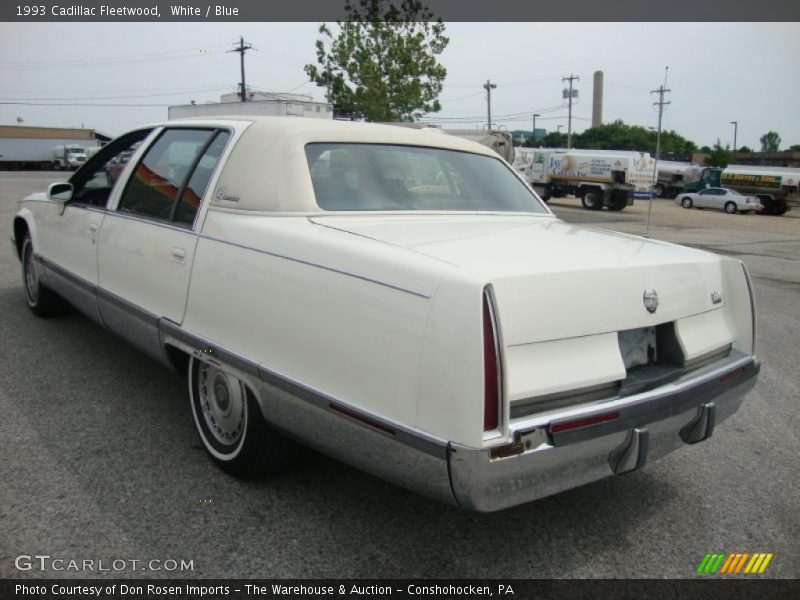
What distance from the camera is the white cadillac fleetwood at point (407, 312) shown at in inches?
83.7

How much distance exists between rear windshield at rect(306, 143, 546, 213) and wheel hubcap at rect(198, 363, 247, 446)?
90 centimetres

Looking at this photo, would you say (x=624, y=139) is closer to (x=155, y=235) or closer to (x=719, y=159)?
(x=719, y=159)

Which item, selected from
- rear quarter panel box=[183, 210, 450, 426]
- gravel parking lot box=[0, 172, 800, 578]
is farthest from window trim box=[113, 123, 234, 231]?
gravel parking lot box=[0, 172, 800, 578]

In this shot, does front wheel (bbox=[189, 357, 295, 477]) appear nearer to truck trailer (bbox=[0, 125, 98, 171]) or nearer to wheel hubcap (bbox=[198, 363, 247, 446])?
wheel hubcap (bbox=[198, 363, 247, 446])

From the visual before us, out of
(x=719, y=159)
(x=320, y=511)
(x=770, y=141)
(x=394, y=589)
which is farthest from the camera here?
(x=770, y=141)

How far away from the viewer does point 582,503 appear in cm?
304

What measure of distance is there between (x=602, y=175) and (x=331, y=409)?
107 ft

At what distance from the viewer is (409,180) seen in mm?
3451

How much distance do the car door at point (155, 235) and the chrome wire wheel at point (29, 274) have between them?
1.96m

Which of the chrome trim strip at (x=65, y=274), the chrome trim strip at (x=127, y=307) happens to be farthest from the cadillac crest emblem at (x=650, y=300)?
the chrome trim strip at (x=65, y=274)

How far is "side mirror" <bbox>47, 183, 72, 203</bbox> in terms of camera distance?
4570mm

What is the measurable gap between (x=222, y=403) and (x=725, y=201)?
4056 centimetres

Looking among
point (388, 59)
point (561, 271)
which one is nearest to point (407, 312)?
point (561, 271)

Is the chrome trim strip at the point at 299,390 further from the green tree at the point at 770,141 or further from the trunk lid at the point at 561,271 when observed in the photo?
the green tree at the point at 770,141
